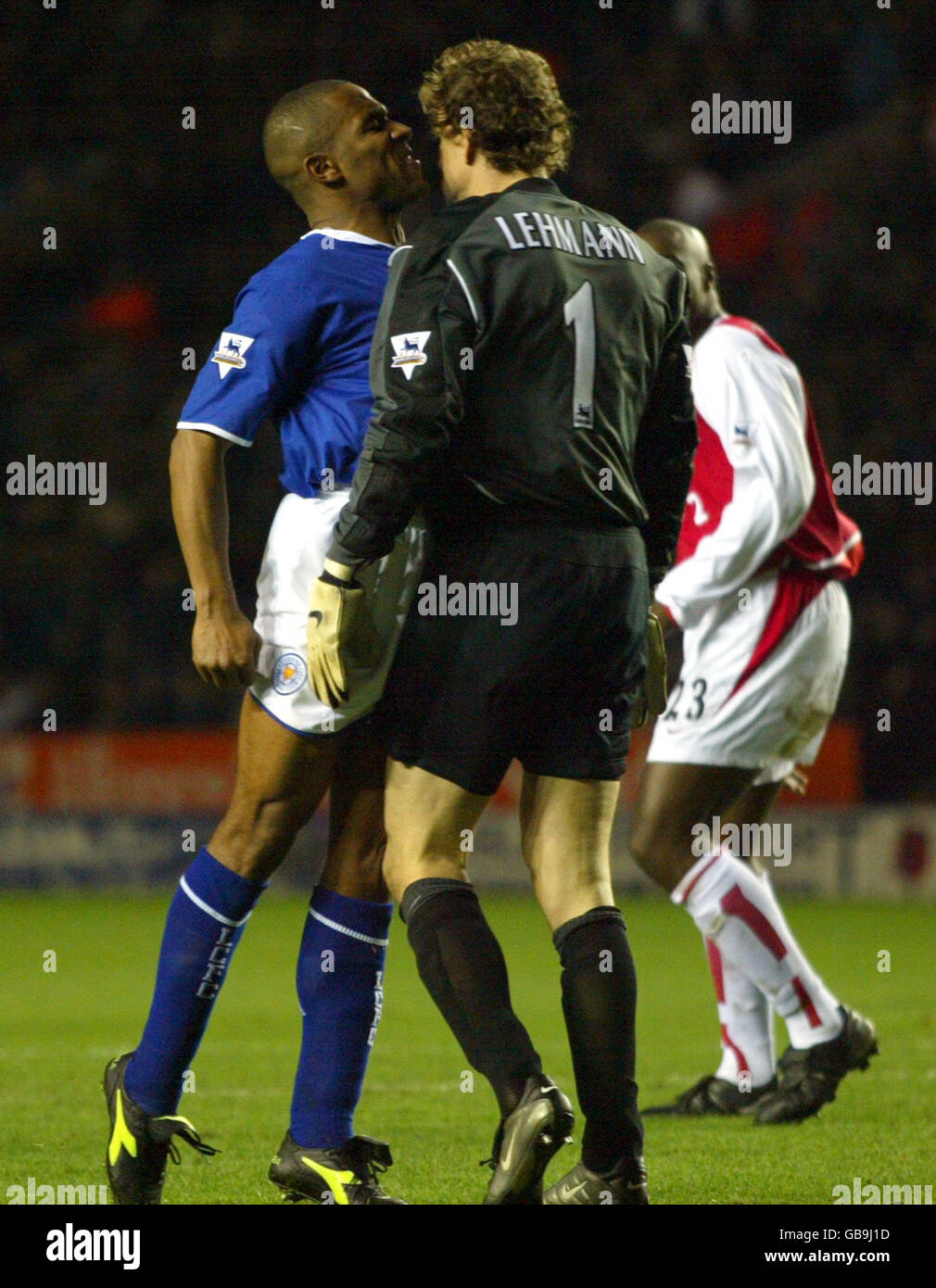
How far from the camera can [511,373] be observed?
3.35 meters

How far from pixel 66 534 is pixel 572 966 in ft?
36.5

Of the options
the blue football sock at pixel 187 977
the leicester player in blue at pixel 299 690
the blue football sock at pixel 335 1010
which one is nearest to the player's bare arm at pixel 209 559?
the leicester player in blue at pixel 299 690

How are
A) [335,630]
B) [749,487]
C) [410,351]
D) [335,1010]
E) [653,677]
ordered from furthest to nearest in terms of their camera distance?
[749,487] → [653,677] → [335,1010] → [335,630] → [410,351]

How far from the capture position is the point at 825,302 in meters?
14.8

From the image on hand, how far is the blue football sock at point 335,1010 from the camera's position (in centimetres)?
367

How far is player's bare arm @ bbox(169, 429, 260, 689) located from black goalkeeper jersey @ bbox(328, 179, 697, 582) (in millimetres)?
336

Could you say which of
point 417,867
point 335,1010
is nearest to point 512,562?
point 417,867

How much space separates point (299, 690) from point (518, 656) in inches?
17.9

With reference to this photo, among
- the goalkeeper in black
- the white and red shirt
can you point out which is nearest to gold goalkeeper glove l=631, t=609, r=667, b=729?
the goalkeeper in black

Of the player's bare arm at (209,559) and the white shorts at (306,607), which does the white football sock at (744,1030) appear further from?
the player's bare arm at (209,559)

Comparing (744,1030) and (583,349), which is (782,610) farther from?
(583,349)

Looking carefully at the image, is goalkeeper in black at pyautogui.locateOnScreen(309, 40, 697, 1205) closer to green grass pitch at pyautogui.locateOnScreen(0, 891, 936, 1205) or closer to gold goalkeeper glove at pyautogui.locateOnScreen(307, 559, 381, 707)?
gold goalkeeper glove at pyautogui.locateOnScreen(307, 559, 381, 707)
